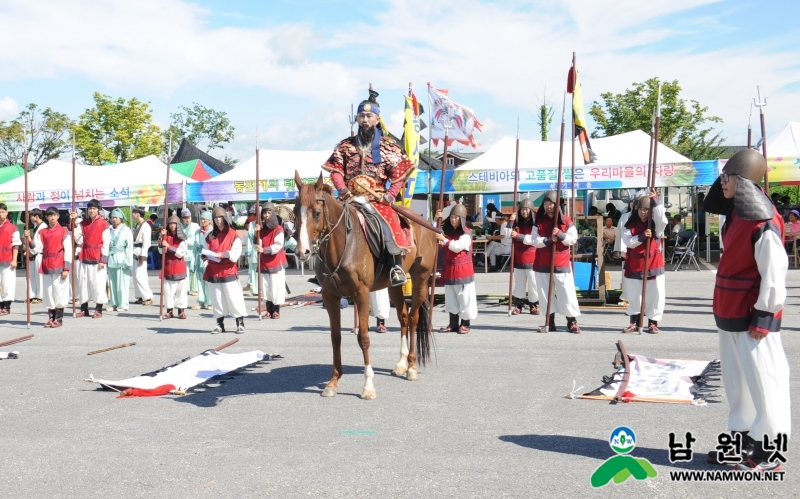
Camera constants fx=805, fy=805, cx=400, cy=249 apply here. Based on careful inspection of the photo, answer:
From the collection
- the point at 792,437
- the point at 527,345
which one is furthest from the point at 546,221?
the point at 792,437

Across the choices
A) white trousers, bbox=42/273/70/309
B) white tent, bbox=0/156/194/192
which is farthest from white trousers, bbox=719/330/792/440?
white tent, bbox=0/156/194/192

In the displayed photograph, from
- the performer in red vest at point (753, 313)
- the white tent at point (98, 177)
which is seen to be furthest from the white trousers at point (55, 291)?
the performer in red vest at point (753, 313)

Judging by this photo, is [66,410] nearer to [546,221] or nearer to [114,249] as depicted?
[546,221]

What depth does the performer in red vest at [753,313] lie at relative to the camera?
4812 millimetres

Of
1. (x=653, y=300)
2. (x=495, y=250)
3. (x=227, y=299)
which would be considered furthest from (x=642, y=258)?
(x=495, y=250)

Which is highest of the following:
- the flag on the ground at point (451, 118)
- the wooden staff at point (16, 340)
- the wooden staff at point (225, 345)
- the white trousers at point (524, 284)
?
the flag on the ground at point (451, 118)

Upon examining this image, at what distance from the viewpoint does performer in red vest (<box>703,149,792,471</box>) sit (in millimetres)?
4812

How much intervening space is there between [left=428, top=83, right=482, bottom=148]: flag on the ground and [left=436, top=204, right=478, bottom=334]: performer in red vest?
5.16 metres

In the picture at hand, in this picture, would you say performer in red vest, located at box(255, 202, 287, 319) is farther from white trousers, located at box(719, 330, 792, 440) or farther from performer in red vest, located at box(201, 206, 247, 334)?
white trousers, located at box(719, 330, 792, 440)

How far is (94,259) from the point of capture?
15.0 metres

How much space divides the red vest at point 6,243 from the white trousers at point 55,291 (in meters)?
1.73

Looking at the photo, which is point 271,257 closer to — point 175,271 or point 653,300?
point 175,271

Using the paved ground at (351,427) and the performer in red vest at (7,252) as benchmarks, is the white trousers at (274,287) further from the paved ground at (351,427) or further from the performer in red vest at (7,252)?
the performer in red vest at (7,252)

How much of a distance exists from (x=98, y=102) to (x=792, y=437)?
140 feet
